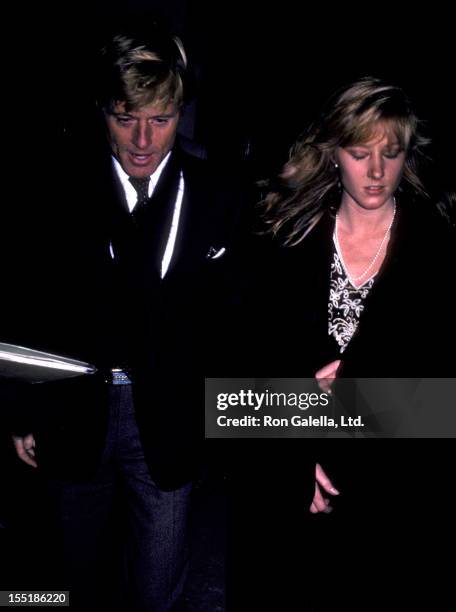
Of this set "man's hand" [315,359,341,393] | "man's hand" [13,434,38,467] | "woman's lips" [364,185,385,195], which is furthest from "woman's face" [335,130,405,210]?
"man's hand" [13,434,38,467]

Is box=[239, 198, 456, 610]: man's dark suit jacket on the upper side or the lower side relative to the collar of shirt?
lower

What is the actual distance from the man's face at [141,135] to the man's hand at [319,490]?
3.84ft

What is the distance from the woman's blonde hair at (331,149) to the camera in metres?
1.68

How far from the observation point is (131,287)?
158 centimetres

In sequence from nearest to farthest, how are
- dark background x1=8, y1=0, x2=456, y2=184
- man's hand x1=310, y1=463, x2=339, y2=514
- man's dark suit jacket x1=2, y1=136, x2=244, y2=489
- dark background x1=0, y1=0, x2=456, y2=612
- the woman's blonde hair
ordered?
man's dark suit jacket x1=2, y1=136, x2=244, y2=489, the woman's blonde hair, man's hand x1=310, y1=463, x2=339, y2=514, dark background x1=0, y1=0, x2=456, y2=612, dark background x1=8, y1=0, x2=456, y2=184

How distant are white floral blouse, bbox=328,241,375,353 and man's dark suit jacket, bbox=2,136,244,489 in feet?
1.40

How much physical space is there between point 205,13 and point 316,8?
2.39 ft

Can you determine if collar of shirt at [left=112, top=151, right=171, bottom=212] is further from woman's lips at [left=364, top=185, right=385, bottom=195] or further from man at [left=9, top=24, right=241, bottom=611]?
woman's lips at [left=364, top=185, right=385, bottom=195]

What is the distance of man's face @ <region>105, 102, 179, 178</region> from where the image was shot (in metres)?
1.63

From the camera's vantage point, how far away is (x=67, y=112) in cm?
205

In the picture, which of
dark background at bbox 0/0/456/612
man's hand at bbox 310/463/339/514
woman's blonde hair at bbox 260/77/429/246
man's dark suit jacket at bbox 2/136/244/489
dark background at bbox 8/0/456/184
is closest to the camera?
man's dark suit jacket at bbox 2/136/244/489

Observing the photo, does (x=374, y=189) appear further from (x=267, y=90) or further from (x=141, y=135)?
(x=267, y=90)

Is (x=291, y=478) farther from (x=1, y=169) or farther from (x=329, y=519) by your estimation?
(x=1, y=169)

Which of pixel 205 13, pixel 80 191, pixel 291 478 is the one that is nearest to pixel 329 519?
pixel 291 478
